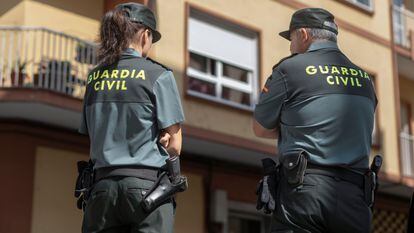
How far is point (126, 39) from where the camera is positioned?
4363 mm

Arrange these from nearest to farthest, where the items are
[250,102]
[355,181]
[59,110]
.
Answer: [355,181] → [59,110] → [250,102]

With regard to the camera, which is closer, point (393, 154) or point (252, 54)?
point (252, 54)

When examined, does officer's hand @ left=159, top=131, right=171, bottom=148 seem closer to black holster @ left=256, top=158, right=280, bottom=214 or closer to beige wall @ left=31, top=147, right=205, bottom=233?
black holster @ left=256, top=158, right=280, bottom=214

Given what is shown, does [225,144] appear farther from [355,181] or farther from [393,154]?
[355,181]

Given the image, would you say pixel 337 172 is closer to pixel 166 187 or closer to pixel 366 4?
pixel 166 187

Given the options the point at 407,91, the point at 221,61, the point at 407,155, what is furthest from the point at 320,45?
the point at 407,91

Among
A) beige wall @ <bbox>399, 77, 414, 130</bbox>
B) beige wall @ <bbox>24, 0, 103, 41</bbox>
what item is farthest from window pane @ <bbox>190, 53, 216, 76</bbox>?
beige wall @ <bbox>399, 77, 414, 130</bbox>

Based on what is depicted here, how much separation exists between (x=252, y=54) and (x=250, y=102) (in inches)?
39.0

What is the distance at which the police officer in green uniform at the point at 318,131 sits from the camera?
3.90m

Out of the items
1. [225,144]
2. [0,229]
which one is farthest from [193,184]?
[0,229]

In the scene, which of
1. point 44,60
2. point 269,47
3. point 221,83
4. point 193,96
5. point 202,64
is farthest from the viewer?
point 269,47

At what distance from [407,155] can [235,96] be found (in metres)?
5.33

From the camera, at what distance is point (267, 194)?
4004 millimetres

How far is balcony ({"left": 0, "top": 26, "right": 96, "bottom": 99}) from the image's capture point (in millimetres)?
12922
